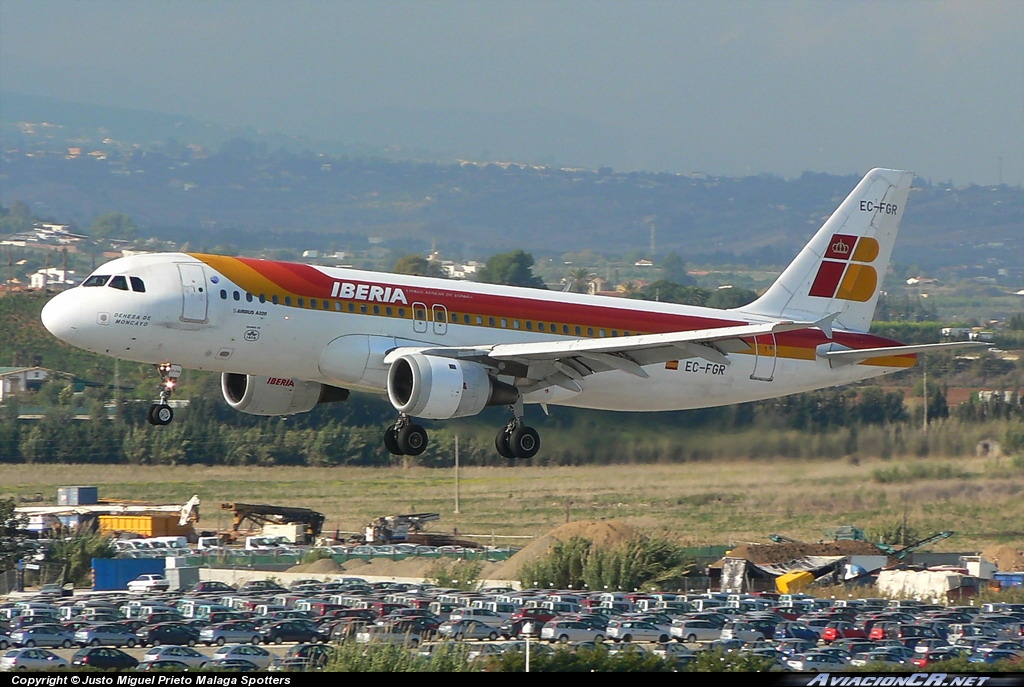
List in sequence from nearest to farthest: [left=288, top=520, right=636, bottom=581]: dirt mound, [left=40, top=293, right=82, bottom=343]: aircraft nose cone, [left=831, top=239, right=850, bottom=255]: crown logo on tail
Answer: [left=40, top=293, right=82, bottom=343]: aircraft nose cone → [left=831, top=239, right=850, bottom=255]: crown logo on tail → [left=288, top=520, right=636, bottom=581]: dirt mound

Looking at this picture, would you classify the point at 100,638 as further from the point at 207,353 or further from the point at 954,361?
the point at 954,361

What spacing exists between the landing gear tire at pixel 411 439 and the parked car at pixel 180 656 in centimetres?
677

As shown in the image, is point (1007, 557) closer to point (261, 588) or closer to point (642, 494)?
point (642, 494)

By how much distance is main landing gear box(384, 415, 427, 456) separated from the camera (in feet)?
124

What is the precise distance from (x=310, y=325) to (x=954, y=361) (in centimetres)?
4624

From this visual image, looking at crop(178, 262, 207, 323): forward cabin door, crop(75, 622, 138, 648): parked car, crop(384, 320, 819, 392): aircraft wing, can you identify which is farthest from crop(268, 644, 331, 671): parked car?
crop(178, 262, 207, 323): forward cabin door

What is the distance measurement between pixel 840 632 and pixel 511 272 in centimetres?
8735

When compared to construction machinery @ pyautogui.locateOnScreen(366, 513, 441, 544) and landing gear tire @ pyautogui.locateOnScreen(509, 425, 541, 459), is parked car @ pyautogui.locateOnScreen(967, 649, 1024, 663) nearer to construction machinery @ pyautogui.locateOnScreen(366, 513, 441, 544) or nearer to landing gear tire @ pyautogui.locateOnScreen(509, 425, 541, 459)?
landing gear tire @ pyautogui.locateOnScreen(509, 425, 541, 459)

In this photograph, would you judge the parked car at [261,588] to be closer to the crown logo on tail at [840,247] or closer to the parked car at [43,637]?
the parked car at [43,637]

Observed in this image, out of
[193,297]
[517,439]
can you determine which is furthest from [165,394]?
[517,439]

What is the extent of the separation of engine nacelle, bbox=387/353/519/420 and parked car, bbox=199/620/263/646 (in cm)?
645

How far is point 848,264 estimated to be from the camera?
4538cm

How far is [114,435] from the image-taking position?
68188 millimetres
